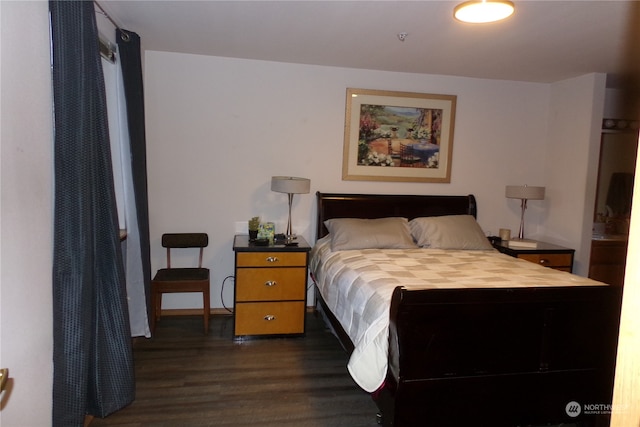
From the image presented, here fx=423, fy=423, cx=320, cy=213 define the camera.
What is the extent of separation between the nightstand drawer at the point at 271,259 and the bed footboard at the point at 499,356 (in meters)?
1.38

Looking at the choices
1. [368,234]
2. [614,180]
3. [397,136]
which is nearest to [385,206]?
[368,234]

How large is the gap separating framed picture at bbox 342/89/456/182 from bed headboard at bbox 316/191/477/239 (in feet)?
0.66

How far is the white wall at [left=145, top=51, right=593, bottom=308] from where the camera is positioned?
12.0 feet

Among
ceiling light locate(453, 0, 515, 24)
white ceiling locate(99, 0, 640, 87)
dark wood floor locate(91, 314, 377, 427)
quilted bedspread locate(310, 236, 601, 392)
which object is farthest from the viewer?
white ceiling locate(99, 0, 640, 87)

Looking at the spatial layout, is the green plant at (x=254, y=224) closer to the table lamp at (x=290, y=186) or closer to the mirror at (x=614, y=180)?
the table lamp at (x=290, y=186)

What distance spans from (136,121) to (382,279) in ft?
6.68

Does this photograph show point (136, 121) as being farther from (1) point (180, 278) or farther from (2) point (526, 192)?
(2) point (526, 192)

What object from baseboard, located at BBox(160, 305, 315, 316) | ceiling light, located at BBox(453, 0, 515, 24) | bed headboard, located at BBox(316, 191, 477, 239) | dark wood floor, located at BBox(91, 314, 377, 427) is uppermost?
ceiling light, located at BBox(453, 0, 515, 24)

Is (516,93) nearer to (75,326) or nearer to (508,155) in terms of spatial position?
(508,155)

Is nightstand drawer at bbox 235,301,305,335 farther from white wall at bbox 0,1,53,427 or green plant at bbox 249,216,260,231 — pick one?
white wall at bbox 0,1,53,427

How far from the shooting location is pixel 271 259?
3320 mm

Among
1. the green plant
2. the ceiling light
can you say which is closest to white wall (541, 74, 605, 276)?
the ceiling light

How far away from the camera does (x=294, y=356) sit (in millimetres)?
3098

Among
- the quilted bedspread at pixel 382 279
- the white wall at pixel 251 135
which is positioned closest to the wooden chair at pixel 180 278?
the white wall at pixel 251 135
